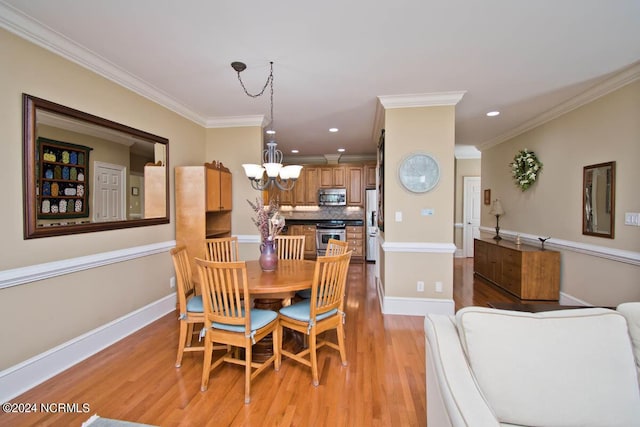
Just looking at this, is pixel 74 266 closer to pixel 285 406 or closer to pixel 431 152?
pixel 285 406

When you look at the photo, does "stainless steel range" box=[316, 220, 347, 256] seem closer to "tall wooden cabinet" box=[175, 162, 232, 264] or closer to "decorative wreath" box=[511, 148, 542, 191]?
"tall wooden cabinet" box=[175, 162, 232, 264]

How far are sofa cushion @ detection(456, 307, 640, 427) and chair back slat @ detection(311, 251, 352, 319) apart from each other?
3.74 feet

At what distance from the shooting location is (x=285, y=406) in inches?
73.5

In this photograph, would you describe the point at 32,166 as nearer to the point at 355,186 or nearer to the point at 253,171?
the point at 253,171

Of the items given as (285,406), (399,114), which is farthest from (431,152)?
(285,406)

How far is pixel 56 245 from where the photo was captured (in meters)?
2.24

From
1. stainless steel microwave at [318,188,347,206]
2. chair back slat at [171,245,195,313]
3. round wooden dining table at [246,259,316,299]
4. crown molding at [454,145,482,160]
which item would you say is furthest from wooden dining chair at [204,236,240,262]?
crown molding at [454,145,482,160]

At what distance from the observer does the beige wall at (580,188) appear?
2.76m

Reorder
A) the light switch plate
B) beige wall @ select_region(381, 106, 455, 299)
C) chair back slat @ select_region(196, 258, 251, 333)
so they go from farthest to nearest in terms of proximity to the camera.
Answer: beige wall @ select_region(381, 106, 455, 299) < the light switch plate < chair back slat @ select_region(196, 258, 251, 333)

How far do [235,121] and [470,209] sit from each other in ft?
19.0

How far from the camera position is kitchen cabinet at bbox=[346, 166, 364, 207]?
21.9ft

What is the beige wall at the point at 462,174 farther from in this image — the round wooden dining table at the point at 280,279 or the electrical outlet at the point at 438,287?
the round wooden dining table at the point at 280,279

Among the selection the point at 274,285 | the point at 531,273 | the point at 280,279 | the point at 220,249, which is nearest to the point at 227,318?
the point at 274,285

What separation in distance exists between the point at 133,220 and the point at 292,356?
7.07ft
